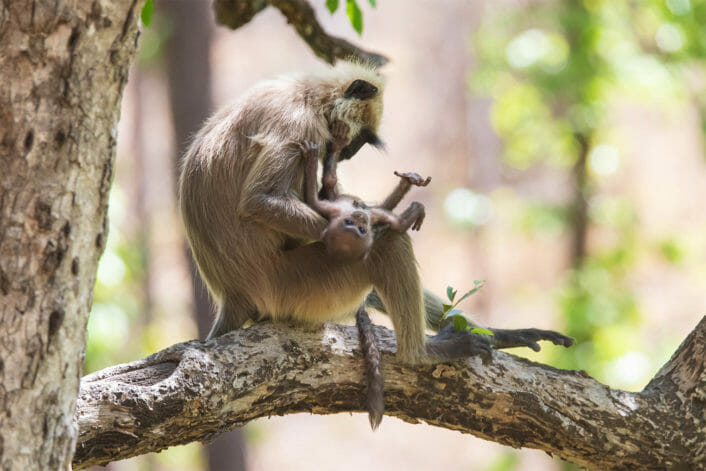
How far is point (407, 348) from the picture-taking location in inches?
145

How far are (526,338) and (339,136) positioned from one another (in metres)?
1.41

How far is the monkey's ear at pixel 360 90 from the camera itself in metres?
4.15

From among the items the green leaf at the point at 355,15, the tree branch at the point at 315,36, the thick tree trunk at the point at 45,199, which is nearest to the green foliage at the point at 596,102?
the tree branch at the point at 315,36

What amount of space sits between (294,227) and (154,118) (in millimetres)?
13966

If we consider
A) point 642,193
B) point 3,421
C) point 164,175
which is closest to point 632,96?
point 642,193

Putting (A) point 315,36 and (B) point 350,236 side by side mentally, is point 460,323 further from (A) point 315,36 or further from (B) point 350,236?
(A) point 315,36

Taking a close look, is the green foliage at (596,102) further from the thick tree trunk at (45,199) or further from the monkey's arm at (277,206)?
the thick tree trunk at (45,199)

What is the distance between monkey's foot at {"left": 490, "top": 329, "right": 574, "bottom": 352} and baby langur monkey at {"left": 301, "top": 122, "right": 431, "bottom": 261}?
31.3 inches

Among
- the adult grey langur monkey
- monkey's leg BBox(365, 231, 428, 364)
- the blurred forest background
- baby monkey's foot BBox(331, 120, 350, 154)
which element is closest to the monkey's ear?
the adult grey langur monkey

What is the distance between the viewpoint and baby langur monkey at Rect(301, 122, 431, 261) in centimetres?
348

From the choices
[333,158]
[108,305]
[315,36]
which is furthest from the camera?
[108,305]

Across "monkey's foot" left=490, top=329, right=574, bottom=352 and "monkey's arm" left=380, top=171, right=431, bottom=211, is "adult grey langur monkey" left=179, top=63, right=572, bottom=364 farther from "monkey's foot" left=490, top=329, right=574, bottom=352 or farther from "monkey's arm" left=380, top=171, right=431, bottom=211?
"monkey's arm" left=380, top=171, right=431, bottom=211

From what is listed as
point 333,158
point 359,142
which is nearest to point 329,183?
point 333,158

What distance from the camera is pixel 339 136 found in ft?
13.3
